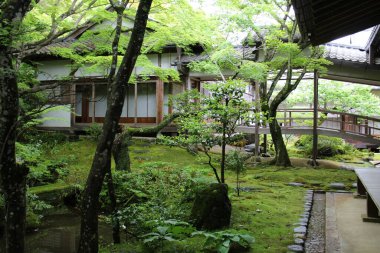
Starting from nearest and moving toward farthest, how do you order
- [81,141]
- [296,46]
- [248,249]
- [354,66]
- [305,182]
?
[248,249], [305,182], [296,46], [354,66], [81,141]

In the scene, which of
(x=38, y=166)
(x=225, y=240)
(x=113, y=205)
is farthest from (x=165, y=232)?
(x=38, y=166)

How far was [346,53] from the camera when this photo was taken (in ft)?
59.0

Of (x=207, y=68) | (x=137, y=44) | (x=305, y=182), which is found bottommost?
(x=305, y=182)

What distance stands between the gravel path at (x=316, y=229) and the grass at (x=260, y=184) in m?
0.33

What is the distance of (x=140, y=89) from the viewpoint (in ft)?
69.6

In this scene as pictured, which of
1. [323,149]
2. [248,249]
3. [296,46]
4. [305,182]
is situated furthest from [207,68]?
[248,249]

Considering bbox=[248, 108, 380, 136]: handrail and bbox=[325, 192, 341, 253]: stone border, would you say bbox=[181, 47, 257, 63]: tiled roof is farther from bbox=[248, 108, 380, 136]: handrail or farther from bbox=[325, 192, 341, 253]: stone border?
bbox=[325, 192, 341, 253]: stone border

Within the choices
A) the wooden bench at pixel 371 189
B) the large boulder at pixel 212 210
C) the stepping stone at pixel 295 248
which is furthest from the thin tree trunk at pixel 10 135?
the wooden bench at pixel 371 189

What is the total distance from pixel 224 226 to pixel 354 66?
14.1m

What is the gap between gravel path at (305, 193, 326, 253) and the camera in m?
6.08

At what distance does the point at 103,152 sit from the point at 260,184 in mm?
8593

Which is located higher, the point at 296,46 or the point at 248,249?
the point at 296,46

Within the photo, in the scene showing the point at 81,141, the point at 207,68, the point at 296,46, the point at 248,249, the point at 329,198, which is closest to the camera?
the point at 248,249

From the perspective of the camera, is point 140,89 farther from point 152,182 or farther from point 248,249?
point 248,249
